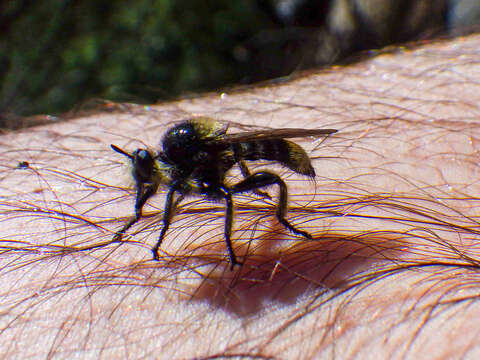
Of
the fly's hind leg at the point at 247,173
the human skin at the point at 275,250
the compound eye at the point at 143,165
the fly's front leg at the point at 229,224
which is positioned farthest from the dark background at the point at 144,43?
the fly's front leg at the point at 229,224

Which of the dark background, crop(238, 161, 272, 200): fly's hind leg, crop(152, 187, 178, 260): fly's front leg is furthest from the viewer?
the dark background

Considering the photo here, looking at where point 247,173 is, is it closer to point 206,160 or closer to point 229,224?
point 206,160

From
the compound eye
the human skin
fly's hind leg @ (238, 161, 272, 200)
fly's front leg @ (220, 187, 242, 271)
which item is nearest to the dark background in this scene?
the human skin

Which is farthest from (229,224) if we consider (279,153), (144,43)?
(144,43)

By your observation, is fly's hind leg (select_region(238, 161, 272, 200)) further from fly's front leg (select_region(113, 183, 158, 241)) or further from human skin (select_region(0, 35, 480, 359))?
fly's front leg (select_region(113, 183, 158, 241))

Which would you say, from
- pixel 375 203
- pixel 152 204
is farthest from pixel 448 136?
pixel 152 204

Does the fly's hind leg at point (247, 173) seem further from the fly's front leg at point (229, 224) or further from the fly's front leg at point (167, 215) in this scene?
the fly's front leg at point (167, 215)

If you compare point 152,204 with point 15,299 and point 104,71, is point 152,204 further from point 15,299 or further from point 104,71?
point 104,71

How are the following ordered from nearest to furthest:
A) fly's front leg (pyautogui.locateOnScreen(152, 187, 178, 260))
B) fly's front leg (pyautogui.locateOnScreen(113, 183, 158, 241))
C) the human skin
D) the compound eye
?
1. the human skin
2. fly's front leg (pyautogui.locateOnScreen(152, 187, 178, 260))
3. fly's front leg (pyautogui.locateOnScreen(113, 183, 158, 241))
4. the compound eye
